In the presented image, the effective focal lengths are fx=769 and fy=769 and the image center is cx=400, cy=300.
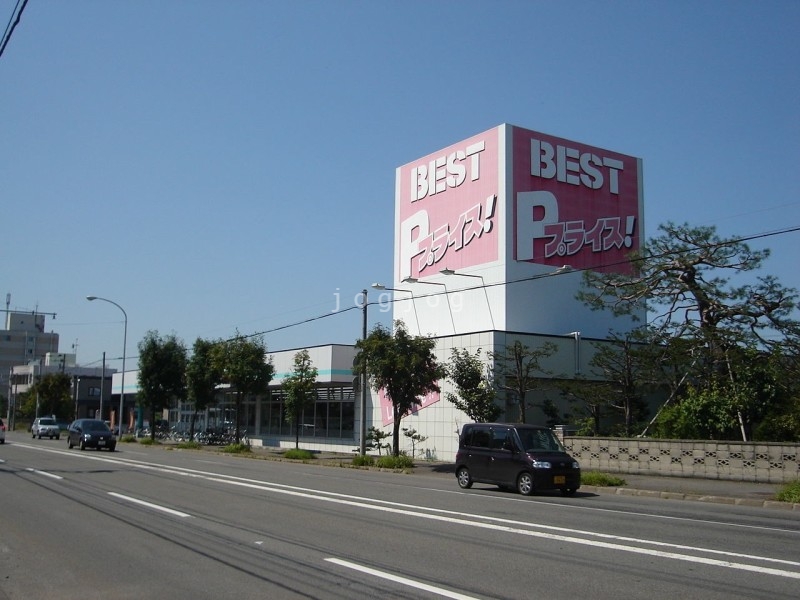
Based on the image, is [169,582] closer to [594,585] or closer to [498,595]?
[498,595]

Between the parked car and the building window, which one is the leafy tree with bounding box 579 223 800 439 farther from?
the parked car

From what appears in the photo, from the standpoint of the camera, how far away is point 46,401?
84625 millimetres

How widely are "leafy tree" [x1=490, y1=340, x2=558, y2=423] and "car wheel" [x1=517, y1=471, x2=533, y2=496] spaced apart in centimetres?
1138

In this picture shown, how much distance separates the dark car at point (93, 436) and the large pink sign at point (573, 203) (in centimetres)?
2356

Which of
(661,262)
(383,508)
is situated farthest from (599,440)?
(383,508)

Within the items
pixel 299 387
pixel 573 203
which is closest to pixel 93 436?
pixel 299 387

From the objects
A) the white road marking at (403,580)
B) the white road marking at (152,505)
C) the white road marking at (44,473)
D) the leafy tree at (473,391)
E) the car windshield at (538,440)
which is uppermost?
the leafy tree at (473,391)

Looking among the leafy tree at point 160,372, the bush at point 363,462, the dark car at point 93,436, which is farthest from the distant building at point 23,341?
the bush at point 363,462

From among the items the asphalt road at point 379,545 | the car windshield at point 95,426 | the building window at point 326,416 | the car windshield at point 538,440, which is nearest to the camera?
the asphalt road at point 379,545

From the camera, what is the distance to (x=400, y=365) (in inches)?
1182

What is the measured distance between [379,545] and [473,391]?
20.7 meters

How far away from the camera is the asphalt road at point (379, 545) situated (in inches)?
327

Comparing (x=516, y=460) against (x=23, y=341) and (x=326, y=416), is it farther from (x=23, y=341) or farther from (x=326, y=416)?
(x=23, y=341)

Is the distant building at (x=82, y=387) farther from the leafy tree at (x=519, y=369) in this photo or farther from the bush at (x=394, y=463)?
the leafy tree at (x=519, y=369)
